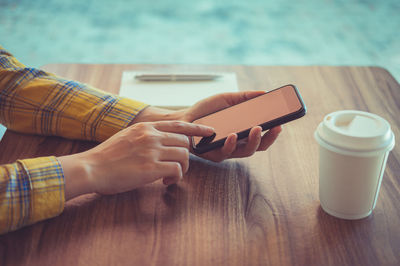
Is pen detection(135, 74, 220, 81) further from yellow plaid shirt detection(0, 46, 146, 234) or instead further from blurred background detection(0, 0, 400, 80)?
blurred background detection(0, 0, 400, 80)

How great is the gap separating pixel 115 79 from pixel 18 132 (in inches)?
10.3

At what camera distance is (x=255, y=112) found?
2.31 feet

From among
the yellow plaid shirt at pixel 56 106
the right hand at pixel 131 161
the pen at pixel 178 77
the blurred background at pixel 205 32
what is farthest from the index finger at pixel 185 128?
the blurred background at pixel 205 32

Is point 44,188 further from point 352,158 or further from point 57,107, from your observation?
point 352,158

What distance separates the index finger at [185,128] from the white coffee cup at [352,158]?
0.20 metres

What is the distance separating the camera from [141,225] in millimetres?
595

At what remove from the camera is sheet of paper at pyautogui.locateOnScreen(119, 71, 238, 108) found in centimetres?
93

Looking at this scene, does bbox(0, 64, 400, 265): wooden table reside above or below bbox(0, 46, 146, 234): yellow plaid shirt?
below

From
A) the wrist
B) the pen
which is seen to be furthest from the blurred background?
the wrist

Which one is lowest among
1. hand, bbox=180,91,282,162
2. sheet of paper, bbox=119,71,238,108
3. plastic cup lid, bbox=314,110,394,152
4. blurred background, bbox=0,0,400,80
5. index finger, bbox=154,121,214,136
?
blurred background, bbox=0,0,400,80

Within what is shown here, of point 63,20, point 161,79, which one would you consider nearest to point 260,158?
point 161,79

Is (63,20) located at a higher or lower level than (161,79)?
lower

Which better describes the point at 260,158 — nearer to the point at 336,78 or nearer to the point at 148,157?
the point at 148,157

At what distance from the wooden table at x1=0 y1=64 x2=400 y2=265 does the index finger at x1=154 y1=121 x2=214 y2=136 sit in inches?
2.4
